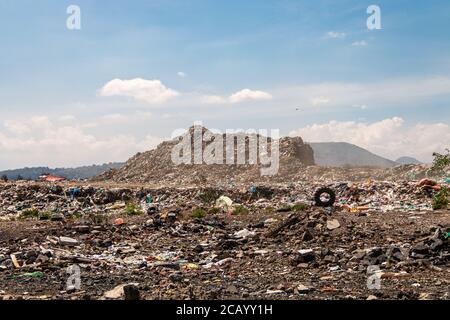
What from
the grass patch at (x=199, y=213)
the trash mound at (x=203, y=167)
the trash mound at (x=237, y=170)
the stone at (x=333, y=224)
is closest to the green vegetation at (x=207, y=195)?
the trash mound at (x=237, y=170)

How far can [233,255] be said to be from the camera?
8.79m

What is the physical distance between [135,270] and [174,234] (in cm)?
303

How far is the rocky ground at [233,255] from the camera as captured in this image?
21.2ft

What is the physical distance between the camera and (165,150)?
3353 cm

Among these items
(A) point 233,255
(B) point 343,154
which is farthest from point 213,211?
(B) point 343,154

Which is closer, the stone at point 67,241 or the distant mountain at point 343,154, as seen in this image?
the stone at point 67,241

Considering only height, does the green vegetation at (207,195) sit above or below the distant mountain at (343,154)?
below

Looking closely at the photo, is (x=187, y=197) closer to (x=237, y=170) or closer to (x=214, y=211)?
(x=214, y=211)

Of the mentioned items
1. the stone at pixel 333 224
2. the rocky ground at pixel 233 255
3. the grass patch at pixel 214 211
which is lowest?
the rocky ground at pixel 233 255

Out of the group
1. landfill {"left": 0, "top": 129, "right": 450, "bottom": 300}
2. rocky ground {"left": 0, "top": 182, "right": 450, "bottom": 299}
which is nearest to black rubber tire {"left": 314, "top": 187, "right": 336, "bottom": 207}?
landfill {"left": 0, "top": 129, "right": 450, "bottom": 300}

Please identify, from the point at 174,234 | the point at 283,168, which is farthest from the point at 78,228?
the point at 283,168

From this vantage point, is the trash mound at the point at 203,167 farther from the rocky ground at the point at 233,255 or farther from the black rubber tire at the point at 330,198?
the rocky ground at the point at 233,255
